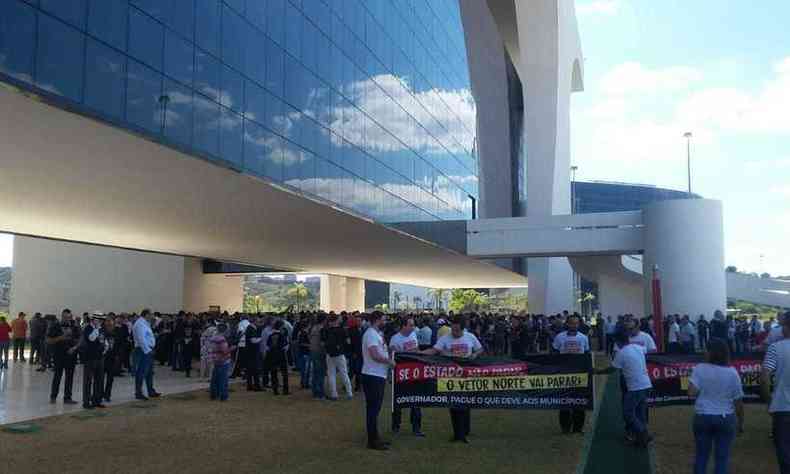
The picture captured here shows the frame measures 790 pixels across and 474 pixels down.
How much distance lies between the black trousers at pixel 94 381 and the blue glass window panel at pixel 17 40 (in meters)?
5.10

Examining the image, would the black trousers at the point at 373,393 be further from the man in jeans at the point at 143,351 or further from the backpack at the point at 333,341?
the man in jeans at the point at 143,351

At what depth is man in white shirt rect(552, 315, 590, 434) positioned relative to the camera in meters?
10.2

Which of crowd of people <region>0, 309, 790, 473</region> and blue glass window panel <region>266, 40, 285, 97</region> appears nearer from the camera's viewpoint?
crowd of people <region>0, 309, 790, 473</region>

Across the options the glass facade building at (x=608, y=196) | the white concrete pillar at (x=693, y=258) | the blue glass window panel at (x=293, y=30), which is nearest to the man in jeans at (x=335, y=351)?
the blue glass window panel at (x=293, y=30)

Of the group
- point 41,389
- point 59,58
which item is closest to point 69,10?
point 59,58

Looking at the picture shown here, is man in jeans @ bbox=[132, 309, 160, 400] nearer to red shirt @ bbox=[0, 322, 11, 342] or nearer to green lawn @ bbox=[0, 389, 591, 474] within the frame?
green lawn @ bbox=[0, 389, 591, 474]

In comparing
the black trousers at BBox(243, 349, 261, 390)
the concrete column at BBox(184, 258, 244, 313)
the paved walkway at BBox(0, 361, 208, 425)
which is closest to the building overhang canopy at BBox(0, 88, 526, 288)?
the concrete column at BBox(184, 258, 244, 313)

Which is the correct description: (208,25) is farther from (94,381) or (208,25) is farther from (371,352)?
(371,352)

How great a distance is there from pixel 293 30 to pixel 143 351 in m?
10.8

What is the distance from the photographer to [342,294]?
55.4m

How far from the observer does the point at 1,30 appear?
32.3ft

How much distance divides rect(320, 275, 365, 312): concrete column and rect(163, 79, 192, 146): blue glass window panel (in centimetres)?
4030

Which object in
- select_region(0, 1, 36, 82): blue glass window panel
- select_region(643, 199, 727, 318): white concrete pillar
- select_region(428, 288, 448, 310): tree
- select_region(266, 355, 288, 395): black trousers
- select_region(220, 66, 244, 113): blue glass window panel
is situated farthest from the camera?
select_region(428, 288, 448, 310): tree

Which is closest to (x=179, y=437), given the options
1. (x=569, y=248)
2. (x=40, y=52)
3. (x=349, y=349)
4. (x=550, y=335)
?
(x=349, y=349)
